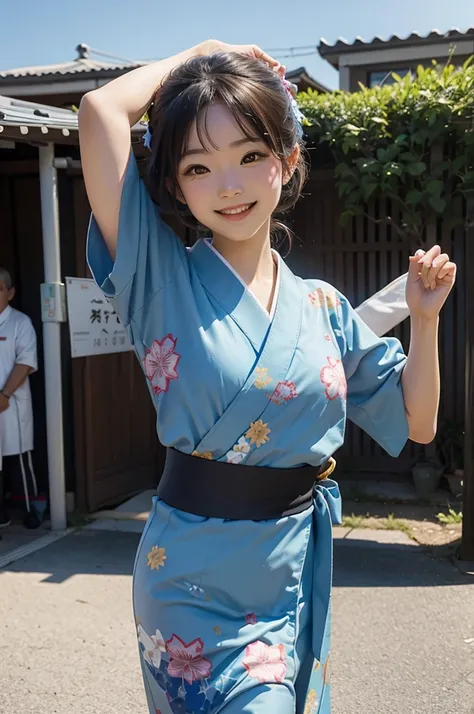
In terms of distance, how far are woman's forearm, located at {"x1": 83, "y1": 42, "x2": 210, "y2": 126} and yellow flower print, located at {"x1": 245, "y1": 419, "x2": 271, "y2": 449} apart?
69 centimetres

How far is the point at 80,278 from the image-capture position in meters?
4.94

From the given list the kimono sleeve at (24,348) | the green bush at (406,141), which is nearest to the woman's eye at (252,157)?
the kimono sleeve at (24,348)

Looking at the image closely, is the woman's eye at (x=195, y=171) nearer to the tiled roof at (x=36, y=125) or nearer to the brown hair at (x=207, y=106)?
the brown hair at (x=207, y=106)

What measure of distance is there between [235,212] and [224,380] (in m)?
0.38

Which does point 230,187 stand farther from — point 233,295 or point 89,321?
point 89,321

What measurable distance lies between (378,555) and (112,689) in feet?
6.33

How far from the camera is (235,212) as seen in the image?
1550 mm

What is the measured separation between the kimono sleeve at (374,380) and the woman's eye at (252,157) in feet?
1.32

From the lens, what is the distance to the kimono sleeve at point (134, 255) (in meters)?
1.47

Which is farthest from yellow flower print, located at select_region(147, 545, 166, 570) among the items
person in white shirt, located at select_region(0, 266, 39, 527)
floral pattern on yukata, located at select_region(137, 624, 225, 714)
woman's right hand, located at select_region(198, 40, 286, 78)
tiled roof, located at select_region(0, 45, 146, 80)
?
tiled roof, located at select_region(0, 45, 146, 80)

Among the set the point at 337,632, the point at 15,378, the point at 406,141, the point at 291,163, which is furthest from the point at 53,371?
the point at 291,163

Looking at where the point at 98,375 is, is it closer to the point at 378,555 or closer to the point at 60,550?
the point at 60,550

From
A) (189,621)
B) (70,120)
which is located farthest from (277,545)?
(70,120)

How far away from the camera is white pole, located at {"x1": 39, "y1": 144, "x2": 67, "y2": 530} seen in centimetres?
470
